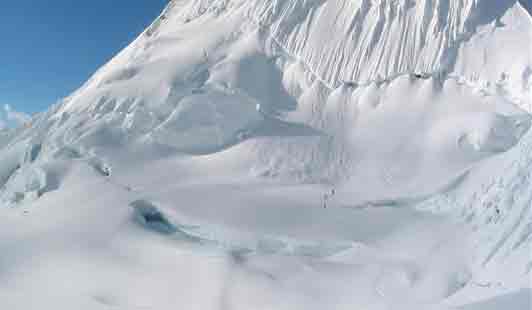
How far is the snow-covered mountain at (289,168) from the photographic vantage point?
8883mm

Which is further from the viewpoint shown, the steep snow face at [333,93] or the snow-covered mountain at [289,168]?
the steep snow face at [333,93]

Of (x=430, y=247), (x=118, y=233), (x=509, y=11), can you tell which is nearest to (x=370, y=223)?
(x=430, y=247)

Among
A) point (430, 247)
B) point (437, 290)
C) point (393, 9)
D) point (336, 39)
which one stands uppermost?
point (393, 9)

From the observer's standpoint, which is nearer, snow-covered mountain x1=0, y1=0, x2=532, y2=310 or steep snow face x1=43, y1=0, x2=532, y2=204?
snow-covered mountain x1=0, y1=0, x2=532, y2=310

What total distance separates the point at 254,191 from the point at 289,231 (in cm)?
155

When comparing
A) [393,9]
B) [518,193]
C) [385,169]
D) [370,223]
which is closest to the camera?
[518,193]

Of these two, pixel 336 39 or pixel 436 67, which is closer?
pixel 436 67

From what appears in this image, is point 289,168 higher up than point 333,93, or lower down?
lower down

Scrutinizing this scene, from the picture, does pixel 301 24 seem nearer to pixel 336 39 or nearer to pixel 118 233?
pixel 336 39

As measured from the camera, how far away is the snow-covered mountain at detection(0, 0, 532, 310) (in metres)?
8.88

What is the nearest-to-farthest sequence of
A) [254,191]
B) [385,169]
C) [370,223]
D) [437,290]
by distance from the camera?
[437,290], [370,223], [254,191], [385,169]

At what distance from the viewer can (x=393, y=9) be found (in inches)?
619

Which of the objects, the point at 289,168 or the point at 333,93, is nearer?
the point at 289,168

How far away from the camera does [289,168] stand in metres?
12.3
